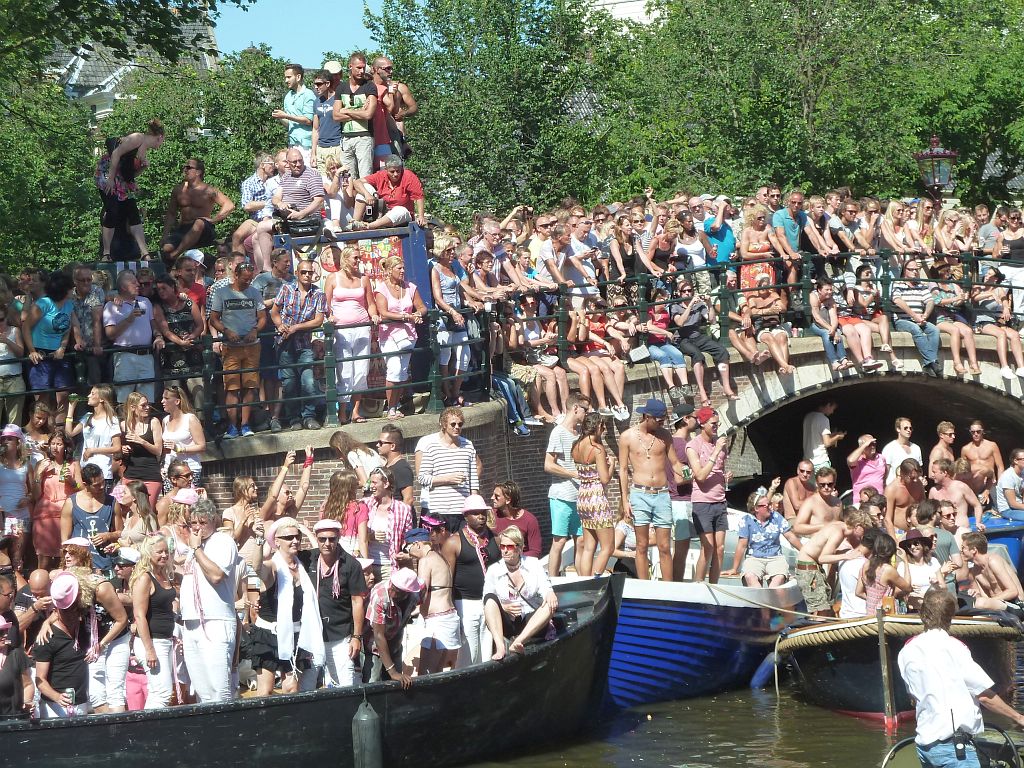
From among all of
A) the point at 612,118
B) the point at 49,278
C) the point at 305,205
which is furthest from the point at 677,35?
the point at 49,278

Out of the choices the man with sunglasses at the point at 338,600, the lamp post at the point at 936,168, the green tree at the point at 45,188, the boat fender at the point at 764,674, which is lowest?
the boat fender at the point at 764,674

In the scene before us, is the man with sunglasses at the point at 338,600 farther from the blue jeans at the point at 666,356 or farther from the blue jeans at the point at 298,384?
the blue jeans at the point at 666,356

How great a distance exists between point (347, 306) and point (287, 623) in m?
4.83

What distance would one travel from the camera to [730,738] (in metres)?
13.9

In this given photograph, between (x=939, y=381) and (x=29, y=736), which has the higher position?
(x=939, y=381)

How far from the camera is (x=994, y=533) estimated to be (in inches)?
722

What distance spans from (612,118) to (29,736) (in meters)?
24.6

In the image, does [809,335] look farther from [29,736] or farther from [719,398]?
[29,736]

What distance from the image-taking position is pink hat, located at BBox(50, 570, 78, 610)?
1074cm

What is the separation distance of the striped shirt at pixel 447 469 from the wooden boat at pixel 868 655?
3168 mm

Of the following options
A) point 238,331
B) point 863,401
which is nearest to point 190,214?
point 238,331

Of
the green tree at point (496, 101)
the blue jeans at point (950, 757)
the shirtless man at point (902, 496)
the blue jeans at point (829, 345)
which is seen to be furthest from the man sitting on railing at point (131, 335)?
the green tree at point (496, 101)

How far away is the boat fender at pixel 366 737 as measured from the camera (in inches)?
445

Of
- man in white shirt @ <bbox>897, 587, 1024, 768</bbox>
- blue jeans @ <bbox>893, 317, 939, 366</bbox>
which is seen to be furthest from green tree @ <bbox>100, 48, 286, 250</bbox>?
man in white shirt @ <bbox>897, 587, 1024, 768</bbox>
